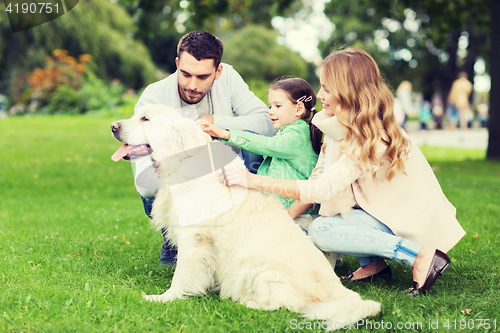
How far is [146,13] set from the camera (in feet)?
33.7

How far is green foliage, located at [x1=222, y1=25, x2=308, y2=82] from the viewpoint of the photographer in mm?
29828

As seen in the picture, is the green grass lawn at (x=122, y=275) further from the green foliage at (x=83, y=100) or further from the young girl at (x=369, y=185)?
the green foliage at (x=83, y=100)

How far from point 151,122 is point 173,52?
113 feet

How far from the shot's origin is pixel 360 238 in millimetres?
3117

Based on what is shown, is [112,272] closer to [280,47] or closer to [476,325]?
[476,325]

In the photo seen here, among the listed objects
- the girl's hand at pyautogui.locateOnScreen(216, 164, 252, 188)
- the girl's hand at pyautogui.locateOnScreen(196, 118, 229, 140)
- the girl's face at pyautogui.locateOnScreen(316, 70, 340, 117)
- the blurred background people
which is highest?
the girl's face at pyautogui.locateOnScreen(316, 70, 340, 117)

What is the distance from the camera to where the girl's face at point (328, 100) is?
3.15 metres

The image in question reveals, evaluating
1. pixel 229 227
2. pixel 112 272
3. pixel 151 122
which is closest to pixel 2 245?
pixel 112 272

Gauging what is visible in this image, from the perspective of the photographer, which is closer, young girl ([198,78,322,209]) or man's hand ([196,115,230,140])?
man's hand ([196,115,230,140])

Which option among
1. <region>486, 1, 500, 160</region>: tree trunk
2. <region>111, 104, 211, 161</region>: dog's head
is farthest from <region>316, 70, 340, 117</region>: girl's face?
<region>486, 1, 500, 160</region>: tree trunk

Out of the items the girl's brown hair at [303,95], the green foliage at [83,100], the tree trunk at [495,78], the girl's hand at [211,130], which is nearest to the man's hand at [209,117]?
the girl's hand at [211,130]

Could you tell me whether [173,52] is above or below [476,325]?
below

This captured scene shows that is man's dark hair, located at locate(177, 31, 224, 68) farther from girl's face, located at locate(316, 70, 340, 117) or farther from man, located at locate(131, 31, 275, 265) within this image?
girl's face, located at locate(316, 70, 340, 117)

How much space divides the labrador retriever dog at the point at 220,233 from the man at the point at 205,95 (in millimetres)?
313
